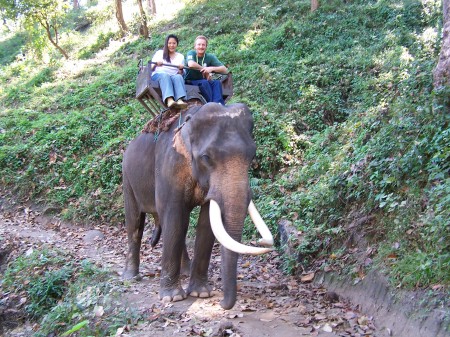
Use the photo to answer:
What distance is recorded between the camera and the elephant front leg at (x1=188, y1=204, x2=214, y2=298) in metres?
6.64

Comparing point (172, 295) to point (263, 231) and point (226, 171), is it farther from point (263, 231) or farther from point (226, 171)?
point (226, 171)

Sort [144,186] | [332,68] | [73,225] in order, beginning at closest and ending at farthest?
[144,186] < [73,225] < [332,68]

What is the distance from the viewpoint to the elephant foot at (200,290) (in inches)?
259

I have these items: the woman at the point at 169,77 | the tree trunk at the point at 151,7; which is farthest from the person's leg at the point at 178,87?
the tree trunk at the point at 151,7

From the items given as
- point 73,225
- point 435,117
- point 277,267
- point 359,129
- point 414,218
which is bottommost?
point 73,225

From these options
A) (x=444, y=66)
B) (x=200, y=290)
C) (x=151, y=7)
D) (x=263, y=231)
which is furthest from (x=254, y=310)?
(x=151, y=7)

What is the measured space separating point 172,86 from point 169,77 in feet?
0.46

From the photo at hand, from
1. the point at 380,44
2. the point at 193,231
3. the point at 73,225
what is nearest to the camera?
the point at 193,231

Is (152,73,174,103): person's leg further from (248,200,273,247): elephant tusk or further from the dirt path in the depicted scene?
the dirt path

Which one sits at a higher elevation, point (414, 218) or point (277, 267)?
point (414, 218)

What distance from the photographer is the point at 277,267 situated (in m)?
8.09

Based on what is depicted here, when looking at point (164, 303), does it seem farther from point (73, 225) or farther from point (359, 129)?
point (73, 225)

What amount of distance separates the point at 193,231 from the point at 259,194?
5.09ft

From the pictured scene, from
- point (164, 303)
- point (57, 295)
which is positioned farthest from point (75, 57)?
point (164, 303)
